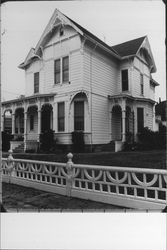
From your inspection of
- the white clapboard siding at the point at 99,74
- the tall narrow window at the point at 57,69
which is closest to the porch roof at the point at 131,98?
the white clapboard siding at the point at 99,74

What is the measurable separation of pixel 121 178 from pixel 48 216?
0.72 meters

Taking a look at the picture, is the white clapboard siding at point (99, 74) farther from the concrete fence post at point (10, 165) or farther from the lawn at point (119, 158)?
the concrete fence post at point (10, 165)

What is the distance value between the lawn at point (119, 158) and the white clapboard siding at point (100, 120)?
18cm

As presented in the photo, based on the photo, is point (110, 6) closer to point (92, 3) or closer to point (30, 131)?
point (92, 3)

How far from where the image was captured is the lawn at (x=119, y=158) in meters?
1.90

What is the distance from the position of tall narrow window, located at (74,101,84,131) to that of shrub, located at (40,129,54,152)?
0.91 ft

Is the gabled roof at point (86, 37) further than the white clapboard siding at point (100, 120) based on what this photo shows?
No

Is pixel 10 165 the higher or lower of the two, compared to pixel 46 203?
higher

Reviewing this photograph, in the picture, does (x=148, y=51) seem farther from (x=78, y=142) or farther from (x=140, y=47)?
(x=78, y=142)

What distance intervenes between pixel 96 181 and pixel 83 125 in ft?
2.18

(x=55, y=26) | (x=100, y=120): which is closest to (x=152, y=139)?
(x=100, y=120)

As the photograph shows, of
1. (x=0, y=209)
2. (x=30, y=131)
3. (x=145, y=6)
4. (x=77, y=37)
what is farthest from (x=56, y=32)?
(x=0, y=209)

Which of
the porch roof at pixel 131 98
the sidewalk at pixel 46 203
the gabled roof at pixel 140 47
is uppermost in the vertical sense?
the gabled roof at pixel 140 47

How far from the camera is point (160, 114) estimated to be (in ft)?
6.24
